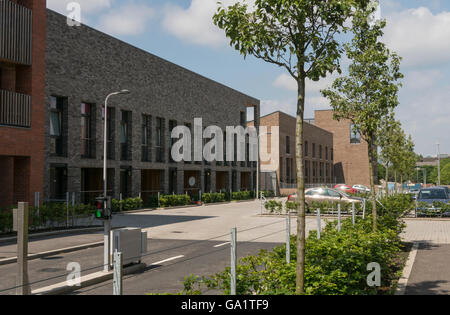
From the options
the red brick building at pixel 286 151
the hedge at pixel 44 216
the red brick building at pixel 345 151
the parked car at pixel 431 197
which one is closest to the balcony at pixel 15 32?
the hedge at pixel 44 216

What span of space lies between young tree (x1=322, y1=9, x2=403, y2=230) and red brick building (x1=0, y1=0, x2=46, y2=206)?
14030 mm

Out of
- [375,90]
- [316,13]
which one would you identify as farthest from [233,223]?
A: [316,13]

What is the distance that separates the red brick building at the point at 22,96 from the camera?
19.9 meters

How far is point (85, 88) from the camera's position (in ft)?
95.9

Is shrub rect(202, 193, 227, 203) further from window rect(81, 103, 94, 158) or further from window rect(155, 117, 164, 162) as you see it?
window rect(81, 103, 94, 158)

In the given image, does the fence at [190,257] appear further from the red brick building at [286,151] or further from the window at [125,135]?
the red brick building at [286,151]

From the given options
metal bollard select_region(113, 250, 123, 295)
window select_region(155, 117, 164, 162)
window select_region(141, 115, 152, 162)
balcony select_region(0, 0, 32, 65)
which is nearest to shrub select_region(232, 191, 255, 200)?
window select_region(155, 117, 164, 162)

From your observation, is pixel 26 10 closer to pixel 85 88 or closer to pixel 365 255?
pixel 85 88

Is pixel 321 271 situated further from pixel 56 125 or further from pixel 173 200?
pixel 173 200

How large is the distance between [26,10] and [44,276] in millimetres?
14870

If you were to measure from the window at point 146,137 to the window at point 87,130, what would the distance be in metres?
6.41

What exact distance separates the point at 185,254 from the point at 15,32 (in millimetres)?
13609

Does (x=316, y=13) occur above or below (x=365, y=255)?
above

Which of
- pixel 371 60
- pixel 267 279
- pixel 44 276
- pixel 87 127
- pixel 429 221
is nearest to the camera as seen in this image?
pixel 267 279
